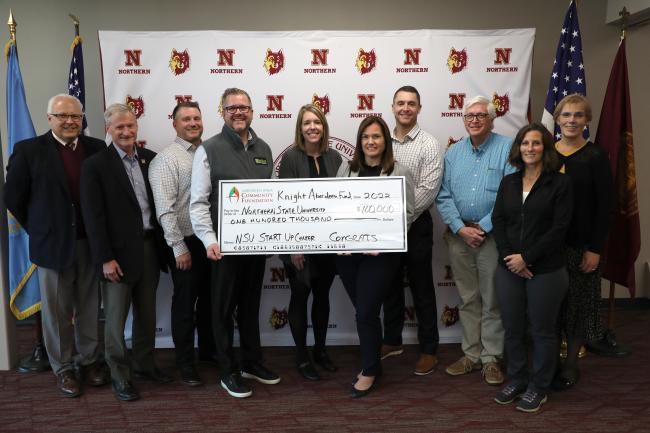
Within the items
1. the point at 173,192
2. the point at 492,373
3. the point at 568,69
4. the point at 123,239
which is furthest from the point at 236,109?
the point at 568,69

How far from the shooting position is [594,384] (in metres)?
3.13

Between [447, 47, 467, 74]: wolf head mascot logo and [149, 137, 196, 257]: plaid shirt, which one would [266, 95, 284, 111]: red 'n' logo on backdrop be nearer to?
[149, 137, 196, 257]: plaid shirt

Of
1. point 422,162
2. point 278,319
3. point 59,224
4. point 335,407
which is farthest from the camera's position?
point 278,319

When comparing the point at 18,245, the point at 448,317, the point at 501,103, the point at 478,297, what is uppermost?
the point at 501,103

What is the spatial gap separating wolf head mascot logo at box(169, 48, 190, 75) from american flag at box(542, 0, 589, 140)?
2655mm

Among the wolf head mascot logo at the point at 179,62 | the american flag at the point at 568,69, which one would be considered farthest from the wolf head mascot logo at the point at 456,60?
the wolf head mascot logo at the point at 179,62

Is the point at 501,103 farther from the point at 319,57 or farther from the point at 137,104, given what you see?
the point at 137,104

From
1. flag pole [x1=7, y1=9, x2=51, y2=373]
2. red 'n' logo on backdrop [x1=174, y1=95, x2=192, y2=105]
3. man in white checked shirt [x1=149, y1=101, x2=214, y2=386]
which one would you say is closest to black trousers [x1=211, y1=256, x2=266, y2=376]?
man in white checked shirt [x1=149, y1=101, x2=214, y2=386]

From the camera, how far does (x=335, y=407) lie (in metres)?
2.84

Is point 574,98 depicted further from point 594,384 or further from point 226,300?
point 226,300

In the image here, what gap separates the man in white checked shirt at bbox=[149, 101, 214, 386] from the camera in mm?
3006

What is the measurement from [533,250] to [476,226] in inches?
20.6

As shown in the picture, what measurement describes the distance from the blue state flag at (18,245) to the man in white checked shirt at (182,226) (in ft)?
3.40

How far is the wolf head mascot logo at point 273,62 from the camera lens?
3768 mm
